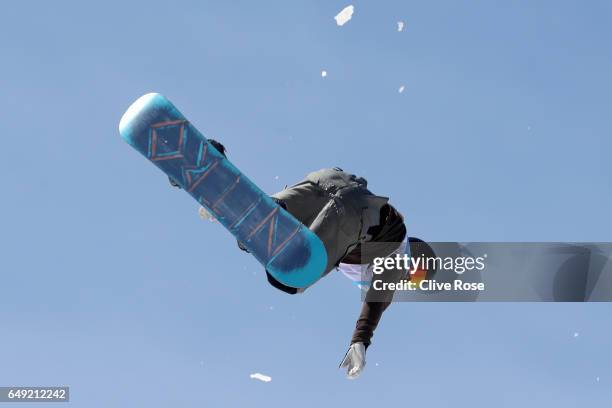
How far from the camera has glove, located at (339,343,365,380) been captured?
10797 millimetres

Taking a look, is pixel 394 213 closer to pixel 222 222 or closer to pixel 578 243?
pixel 222 222

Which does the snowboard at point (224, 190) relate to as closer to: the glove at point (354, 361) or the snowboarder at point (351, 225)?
the snowboarder at point (351, 225)

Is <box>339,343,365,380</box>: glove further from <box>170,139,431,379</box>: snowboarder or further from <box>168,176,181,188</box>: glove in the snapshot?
<box>168,176,181,188</box>: glove

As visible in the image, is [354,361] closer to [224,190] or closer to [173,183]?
[224,190]

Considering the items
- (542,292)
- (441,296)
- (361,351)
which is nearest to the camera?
(361,351)

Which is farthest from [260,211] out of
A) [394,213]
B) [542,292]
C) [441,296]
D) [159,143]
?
[542,292]

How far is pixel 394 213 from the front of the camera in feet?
36.0

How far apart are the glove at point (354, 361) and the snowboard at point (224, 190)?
5.68 ft

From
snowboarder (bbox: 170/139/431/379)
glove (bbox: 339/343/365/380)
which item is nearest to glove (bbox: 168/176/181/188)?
snowboarder (bbox: 170/139/431/379)

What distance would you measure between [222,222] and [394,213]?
239 cm

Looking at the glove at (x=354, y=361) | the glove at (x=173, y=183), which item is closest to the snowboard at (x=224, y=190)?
the glove at (x=173, y=183)

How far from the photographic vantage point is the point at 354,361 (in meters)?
10.8

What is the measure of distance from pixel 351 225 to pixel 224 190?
1506 mm

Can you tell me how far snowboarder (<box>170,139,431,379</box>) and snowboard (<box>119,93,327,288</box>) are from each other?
0.68 ft
